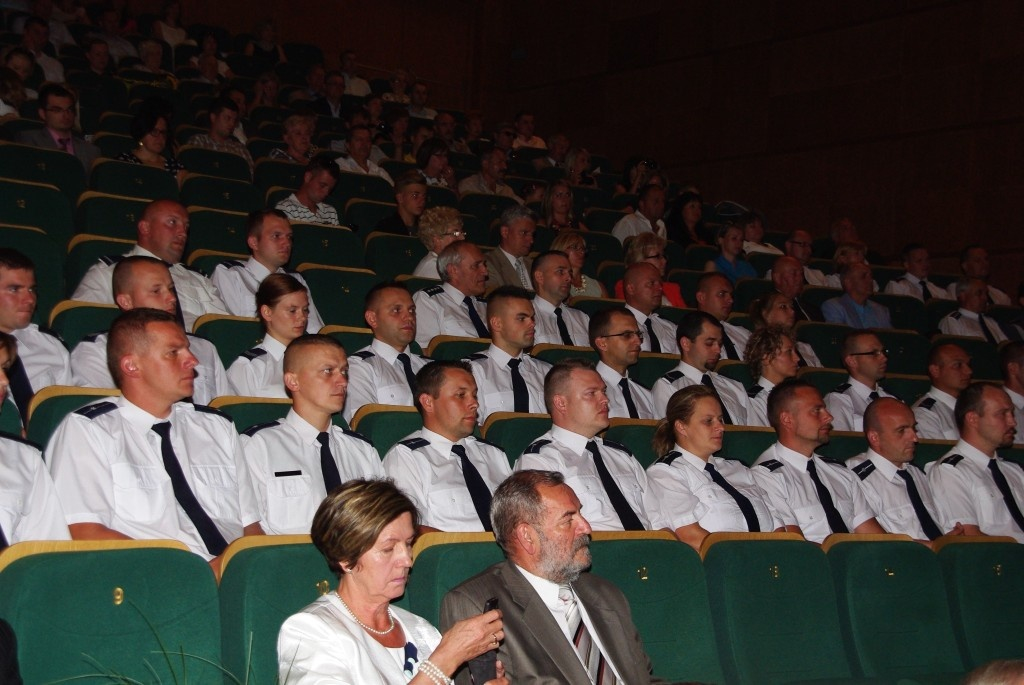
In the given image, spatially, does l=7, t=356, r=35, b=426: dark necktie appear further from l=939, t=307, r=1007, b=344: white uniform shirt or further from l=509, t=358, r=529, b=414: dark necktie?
l=939, t=307, r=1007, b=344: white uniform shirt

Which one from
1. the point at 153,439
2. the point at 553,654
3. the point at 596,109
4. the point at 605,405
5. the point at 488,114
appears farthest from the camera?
the point at 488,114

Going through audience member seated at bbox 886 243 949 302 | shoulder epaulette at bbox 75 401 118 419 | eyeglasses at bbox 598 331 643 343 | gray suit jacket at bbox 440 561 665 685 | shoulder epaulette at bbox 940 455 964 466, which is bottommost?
gray suit jacket at bbox 440 561 665 685

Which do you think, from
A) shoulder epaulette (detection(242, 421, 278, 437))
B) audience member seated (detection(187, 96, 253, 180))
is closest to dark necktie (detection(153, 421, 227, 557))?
shoulder epaulette (detection(242, 421, 278, 437))

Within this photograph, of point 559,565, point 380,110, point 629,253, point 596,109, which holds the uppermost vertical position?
point 596,109

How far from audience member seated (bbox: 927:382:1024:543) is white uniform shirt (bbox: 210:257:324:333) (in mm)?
2370

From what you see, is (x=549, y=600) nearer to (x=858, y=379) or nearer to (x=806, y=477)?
(x=806, y=477)

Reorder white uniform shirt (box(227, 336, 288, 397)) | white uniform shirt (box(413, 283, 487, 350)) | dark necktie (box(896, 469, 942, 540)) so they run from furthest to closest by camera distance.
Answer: white uniform shirt (box(413, 283, 487, 350)) → dark necktie (box(896, 469, 942, 540)) → white uniform shirt (box(227, 336, 288, 397))

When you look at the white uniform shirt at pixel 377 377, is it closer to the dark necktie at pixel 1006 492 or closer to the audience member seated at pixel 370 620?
the audience member seated at pixel 370 620

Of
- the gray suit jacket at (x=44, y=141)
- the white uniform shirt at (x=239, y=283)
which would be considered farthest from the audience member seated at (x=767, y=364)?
the gray suit jacket at (x=44, y=141)

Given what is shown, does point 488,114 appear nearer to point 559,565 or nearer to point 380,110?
point 380,110

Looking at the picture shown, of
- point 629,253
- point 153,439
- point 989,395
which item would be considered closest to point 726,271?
point 629,253

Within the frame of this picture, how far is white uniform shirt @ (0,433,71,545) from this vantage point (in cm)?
208

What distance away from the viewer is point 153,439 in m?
2.42

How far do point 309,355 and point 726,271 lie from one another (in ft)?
12.1
